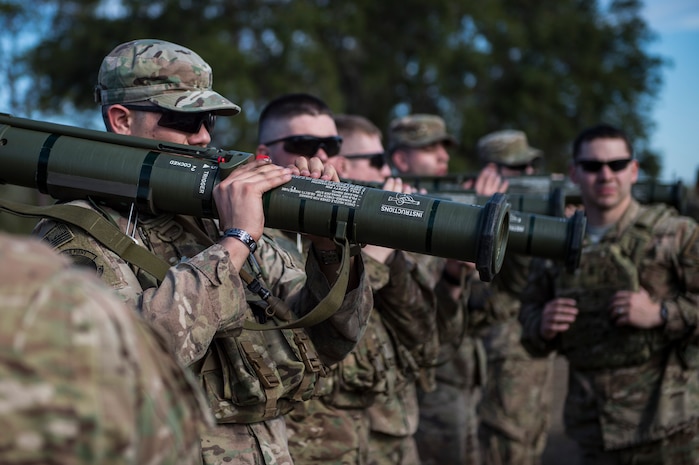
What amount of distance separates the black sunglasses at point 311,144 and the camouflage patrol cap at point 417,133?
114 inches

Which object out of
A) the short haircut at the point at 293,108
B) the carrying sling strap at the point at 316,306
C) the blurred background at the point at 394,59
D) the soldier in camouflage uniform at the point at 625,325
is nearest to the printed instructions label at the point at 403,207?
the carrying sling strap at the point at 316,306

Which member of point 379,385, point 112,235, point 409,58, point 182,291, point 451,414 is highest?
point 409,58

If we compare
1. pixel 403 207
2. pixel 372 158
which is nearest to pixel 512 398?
pixel 372 158

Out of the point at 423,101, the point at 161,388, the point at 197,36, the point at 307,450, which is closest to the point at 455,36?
the point at 423,101

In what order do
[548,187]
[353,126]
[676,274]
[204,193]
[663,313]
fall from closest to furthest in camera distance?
[204,193]
[663,313]
[676,274]
[353,126]
[548,187]

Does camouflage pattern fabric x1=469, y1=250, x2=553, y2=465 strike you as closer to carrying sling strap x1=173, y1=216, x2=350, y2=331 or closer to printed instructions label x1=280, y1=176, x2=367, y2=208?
carrying sling strap x1=173, y1=216, x2=350, y2=331

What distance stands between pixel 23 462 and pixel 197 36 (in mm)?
17968

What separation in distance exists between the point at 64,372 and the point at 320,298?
1.70m

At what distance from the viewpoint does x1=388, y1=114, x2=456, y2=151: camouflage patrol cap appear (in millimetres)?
6984

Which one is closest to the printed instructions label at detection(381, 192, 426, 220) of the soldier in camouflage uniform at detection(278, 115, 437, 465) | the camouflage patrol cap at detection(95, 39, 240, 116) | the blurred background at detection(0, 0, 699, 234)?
the camouflage patrol cap at detection(95, 39, 240, 116)

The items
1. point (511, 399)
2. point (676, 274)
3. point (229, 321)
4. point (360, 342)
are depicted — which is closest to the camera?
point (229, 321)

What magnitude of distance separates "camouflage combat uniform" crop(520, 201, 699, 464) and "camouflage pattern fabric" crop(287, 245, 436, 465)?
926 millimetres

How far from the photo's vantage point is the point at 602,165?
16.1 ft

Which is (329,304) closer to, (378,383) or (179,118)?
(179,118)
